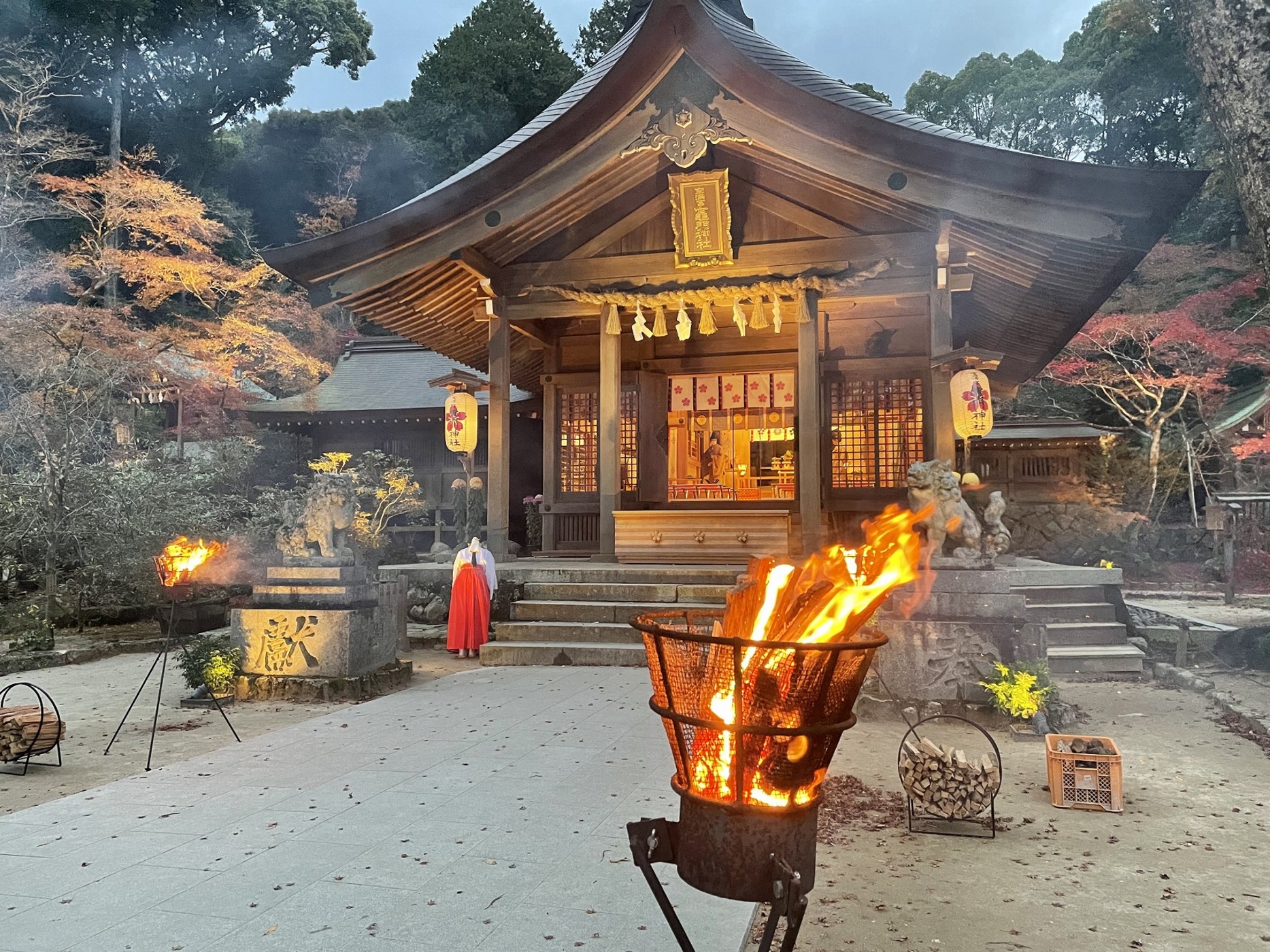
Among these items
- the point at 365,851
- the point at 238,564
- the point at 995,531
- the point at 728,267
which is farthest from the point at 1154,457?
the point at 365,851

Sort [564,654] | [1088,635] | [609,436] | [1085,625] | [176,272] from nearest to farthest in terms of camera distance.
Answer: [564,654]
[1088,635]
[1085,625]
[609,436]
[176,272]

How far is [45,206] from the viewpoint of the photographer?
18078 millimetres

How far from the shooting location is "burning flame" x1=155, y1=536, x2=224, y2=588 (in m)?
6.21

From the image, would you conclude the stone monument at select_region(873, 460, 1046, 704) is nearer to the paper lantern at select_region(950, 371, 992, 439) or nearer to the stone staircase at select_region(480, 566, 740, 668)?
the stone staircase at select_region(480, 566, 740, 668)

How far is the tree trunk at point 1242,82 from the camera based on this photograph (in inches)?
208

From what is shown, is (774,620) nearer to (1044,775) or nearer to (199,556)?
(1044,775)

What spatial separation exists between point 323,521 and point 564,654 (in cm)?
307

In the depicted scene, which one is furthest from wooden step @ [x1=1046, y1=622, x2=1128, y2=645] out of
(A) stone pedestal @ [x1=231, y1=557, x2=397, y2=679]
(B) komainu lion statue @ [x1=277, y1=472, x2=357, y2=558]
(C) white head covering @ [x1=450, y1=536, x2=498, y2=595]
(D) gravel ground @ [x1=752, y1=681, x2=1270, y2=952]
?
(B) komainu lion statue @ [x1=277, y1=472, x2=357, y2=558]

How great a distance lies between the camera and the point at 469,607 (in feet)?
32.3

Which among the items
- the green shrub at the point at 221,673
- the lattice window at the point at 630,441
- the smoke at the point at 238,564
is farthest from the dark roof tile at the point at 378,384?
the green shrub at the point at 221,673

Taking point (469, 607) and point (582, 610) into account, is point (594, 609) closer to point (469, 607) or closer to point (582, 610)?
point (582, 610)

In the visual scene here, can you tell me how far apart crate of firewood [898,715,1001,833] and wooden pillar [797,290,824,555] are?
641 cm

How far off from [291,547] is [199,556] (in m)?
1.57

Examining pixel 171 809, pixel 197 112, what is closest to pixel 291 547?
pixel 171 809
